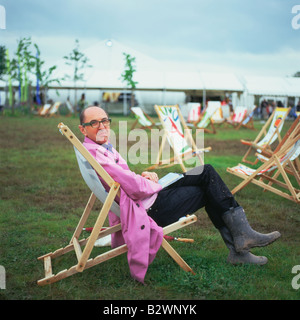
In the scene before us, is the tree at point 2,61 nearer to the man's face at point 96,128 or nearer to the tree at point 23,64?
the tree at point 23,64

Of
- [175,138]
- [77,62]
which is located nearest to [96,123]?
[175,138]

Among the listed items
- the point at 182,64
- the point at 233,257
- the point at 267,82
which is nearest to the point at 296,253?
the point at 233,257

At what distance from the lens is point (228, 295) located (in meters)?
2.41

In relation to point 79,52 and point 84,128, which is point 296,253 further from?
point 79,52

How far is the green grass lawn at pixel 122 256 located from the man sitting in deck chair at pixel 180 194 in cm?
13

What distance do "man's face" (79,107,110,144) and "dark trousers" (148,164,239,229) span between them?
23.1 inches

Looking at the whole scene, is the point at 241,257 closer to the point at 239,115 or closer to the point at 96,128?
the point at 96,128

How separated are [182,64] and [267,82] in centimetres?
594

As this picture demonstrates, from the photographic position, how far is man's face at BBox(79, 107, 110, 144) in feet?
8.48

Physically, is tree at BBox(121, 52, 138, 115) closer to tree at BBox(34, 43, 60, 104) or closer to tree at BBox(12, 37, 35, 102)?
tree at BBox(34, 43, 60, 104)

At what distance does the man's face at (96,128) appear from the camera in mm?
2586

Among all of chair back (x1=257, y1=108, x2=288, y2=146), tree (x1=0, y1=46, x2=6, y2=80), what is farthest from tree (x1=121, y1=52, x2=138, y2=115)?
chair back (x1=257, y1=108, x2=288, y2=146)

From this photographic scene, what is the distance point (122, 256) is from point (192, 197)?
736mm

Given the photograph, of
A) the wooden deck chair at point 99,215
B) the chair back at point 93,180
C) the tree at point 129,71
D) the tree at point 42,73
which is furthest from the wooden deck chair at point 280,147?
the tree at point 42,73
